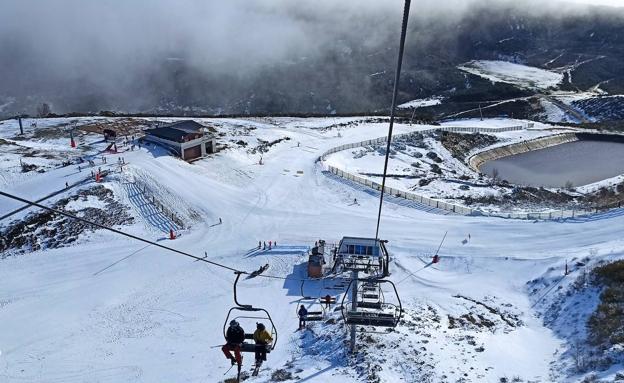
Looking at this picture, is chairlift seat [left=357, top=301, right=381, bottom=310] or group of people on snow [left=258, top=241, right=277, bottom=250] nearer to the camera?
chairlift seat [left=357, top=301, right=381, bottom=310]

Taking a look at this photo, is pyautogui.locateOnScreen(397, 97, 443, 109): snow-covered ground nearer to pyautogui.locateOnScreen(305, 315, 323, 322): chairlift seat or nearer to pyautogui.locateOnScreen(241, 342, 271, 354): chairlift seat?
pyautogui.locateOnScreen(305, 315, 323, 322): chairlift seat

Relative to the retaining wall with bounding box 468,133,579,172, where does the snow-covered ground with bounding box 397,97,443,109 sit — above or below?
above

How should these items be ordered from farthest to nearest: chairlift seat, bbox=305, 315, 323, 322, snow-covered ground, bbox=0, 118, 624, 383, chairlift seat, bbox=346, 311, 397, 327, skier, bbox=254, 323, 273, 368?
1. chairlift seat, bbox=305, 315, 323, 322
2. snow-covered ground, bbox=0, 118, 624, 383
3. chairlift seat, bbox=346, 311, 397, 327
4. skier, bbox=254, 323, 273, 368

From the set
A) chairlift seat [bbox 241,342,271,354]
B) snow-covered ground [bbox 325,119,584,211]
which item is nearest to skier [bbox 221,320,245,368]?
chairlift seat [bbox 241,342,271,354]

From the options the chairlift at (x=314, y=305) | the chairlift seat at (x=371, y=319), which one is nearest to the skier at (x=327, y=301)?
the chairlift at (x=314, y=305)

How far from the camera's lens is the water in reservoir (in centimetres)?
6138

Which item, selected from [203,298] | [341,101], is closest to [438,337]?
[203,298]

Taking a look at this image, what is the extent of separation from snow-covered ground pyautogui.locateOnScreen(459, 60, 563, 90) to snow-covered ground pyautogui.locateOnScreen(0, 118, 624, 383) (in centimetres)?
10520

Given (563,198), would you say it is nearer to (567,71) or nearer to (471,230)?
(471,230)

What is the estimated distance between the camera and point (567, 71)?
146875 millimetres

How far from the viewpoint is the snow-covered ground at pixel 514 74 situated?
13138 centimetres

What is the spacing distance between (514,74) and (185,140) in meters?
123

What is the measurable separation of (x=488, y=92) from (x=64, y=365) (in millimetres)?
121585

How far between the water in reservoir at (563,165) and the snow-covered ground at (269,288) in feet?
90.2
